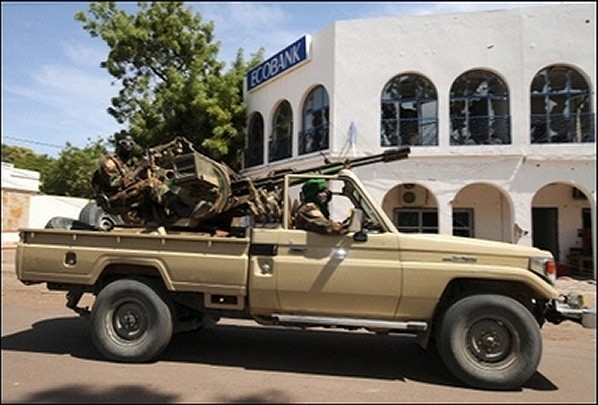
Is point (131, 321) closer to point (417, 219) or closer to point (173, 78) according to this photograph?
point (417, 219)

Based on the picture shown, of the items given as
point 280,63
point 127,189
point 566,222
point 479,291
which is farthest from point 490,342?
point 280,63

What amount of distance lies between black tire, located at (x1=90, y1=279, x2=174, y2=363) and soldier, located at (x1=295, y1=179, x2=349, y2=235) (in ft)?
5.81

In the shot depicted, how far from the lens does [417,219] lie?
16.1m

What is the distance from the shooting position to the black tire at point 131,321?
5332 mm

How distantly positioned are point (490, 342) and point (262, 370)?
2.34 meters

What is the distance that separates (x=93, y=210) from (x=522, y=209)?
11.8m

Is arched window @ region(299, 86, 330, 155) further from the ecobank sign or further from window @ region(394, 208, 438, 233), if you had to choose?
window @ region(394, 208, 438, 233)

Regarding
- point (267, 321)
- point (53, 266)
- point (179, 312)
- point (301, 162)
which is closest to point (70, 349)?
point (53, 266)

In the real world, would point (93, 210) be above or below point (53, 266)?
above

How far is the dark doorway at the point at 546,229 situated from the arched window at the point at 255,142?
9.98 meters

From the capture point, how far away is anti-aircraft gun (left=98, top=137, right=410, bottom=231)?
563cm

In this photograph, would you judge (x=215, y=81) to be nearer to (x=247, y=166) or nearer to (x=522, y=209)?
(x=247, y=166)

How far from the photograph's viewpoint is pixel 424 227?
16000mm

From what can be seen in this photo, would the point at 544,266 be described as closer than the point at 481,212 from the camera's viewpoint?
Yes
